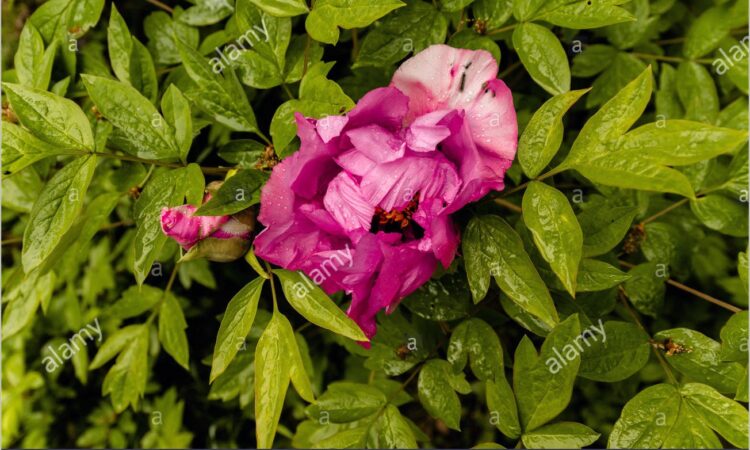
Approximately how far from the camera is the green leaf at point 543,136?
0.74 m

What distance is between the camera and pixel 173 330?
1125 millimetres

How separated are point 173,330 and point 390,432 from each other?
1.45ft

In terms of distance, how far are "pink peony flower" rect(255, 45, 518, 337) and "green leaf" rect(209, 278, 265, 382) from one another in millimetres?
86

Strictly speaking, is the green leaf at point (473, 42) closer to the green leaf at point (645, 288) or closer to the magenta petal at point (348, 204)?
the magenta petal at point (348, 204)

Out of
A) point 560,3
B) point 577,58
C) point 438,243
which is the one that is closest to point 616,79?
point 577,58

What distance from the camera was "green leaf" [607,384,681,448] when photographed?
820 mm

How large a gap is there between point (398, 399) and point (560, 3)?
67cm

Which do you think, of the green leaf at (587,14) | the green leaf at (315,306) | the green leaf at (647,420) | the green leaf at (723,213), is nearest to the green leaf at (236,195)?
the green leaf at (315,306)

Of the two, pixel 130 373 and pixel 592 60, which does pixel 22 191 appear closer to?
pixel 130 373

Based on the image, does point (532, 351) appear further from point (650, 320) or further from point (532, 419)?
point (650, 320)

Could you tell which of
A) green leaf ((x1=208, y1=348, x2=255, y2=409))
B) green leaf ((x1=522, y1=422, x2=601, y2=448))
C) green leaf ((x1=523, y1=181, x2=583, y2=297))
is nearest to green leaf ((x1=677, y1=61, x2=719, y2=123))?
green leaf ((x1=523, y1=181, x2=583, y2=297))

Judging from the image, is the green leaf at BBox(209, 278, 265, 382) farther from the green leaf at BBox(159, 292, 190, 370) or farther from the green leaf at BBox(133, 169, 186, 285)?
the green leaf at BBox(159, 292, 190, 370)

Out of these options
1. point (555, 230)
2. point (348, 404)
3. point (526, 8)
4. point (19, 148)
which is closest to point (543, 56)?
point (526, 8)

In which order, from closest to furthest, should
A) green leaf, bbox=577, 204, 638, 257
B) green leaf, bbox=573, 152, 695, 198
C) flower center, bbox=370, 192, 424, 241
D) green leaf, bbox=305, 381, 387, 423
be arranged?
1. green leaf, bbox=573, 152, 695, 198
2. flower center, bbox=370, 192, 424, 241
3. green leaf, bbox=577, 204, 638, 257
4. green leaf, bbox=305, 381, 387, 423
